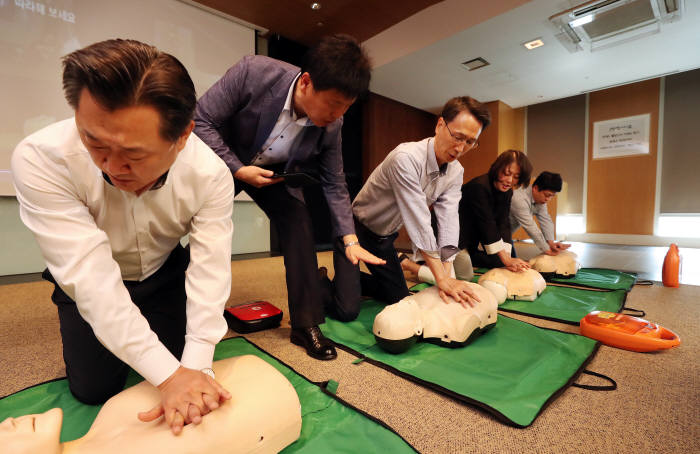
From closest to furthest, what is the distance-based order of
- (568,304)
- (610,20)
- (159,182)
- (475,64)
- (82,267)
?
(82,267) < (159,182) < (568,304) < (610,20) < (475,64)

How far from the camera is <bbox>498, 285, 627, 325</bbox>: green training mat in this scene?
164 centimetres

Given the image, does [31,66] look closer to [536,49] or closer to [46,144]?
[46,144]

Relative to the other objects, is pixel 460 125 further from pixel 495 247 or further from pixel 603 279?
pixel 603 279

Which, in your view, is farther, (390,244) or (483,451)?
(390,244)

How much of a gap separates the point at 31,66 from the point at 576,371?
12.6 feet

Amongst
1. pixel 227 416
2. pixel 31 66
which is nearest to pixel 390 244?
pixel 227 416

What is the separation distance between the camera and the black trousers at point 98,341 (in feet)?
2.99

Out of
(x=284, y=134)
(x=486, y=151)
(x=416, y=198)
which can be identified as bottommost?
(x=416, y=198)

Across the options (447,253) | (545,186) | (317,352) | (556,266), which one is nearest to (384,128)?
(545,186)

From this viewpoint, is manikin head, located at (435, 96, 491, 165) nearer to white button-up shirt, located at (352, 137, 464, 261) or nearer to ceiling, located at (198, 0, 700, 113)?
white button-up shirt, located at (352, 137, 464, 261)

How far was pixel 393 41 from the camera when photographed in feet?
14.0

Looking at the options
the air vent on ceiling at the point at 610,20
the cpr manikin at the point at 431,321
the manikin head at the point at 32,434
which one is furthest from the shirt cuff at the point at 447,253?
the air vent on ceiling at the point at 610,20

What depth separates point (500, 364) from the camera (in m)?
1.13

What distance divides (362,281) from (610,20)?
13.0 feet
